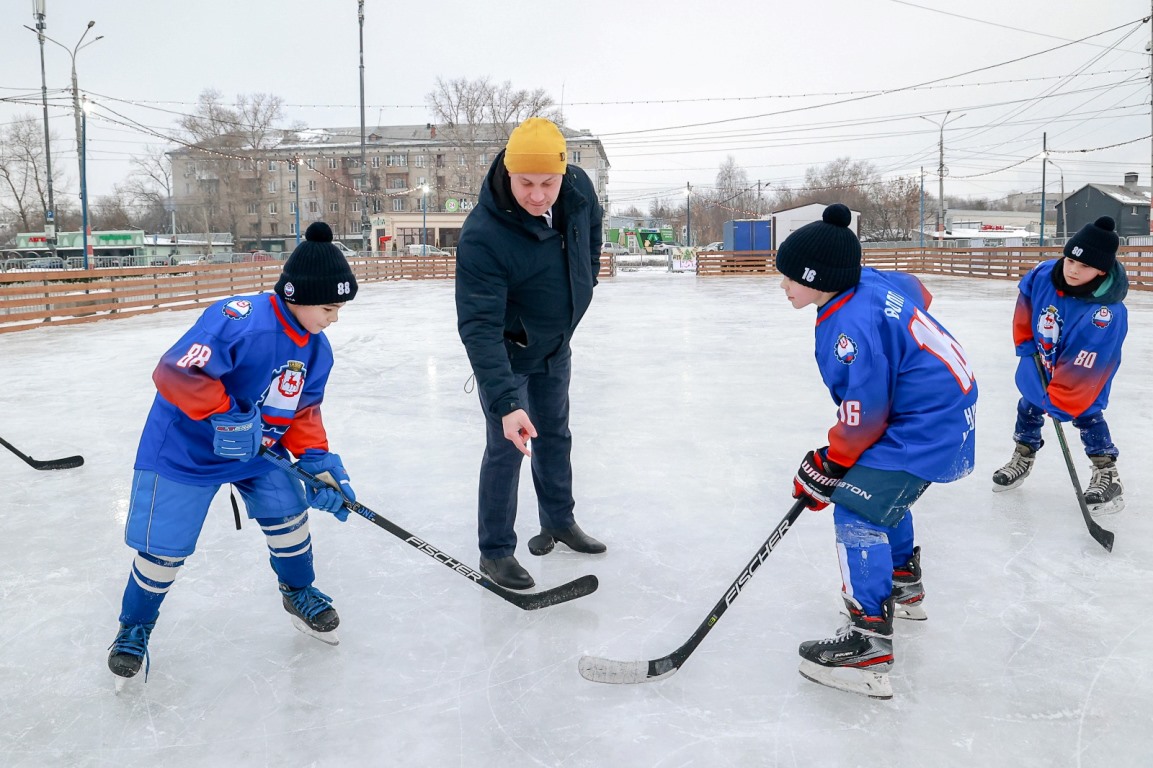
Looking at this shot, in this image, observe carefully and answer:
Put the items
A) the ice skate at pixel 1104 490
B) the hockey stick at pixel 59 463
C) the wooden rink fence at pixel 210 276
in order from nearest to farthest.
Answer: the ice skate at pixel 1104 490, the hockey stick at pixel 59 463, the wooden rink fence at pixel 210 276

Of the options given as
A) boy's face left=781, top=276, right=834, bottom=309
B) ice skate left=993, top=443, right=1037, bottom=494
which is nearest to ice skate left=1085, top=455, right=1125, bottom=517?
ice skate left=993, top=443, right=1037, bottom=494

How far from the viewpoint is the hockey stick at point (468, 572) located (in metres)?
2.28

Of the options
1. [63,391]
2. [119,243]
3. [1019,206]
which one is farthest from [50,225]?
[1019,206]

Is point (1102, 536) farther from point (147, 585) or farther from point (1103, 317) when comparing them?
point (147, 585)

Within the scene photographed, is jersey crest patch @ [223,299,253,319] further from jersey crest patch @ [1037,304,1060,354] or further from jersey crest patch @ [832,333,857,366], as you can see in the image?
jersey crest patch @ [1037,304,1060,354]

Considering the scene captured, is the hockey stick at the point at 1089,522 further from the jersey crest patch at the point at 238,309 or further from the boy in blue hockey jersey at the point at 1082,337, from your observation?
the jersey crest patch at the point at 238,309

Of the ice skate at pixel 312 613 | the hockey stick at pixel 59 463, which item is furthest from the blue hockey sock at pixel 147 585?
the hockey stick at pixel 59 463

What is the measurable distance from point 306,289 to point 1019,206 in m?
105

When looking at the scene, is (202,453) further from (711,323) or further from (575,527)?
(711,323)

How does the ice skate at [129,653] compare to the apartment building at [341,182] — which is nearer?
the ice skate at [129,653]

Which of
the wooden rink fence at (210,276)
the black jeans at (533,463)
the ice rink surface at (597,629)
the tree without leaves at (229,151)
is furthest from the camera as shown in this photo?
the tree without leaves at (229,151)

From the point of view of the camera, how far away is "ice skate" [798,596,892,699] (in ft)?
6.88

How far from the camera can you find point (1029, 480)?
154 inches

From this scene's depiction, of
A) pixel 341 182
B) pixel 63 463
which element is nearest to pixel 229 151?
pixel 341 182
